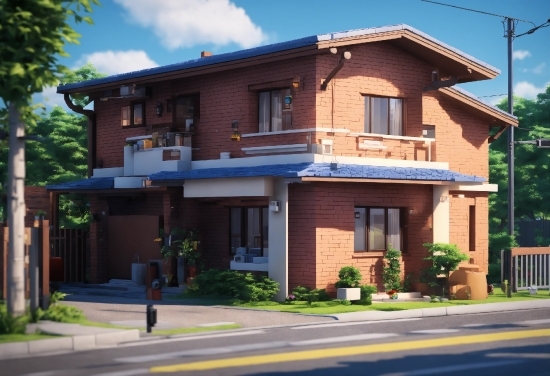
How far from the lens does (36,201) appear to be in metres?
35.1

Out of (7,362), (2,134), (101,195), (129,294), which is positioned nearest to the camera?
(7,362)

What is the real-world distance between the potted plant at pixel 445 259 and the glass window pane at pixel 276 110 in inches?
224

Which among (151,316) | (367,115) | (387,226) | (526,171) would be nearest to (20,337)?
(151,316)

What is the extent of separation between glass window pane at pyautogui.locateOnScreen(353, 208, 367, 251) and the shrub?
1.63 metres

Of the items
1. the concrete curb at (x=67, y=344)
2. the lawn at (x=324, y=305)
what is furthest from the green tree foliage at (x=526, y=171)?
the concrete curb at (x=67, y=344)

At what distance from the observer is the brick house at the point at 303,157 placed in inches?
1072

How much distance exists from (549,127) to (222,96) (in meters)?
28.2

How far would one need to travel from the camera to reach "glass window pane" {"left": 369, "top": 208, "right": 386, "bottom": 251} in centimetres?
2906

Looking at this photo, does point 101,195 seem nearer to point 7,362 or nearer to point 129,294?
point 129,294

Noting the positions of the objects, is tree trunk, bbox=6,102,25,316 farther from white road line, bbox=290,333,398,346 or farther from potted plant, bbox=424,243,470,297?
potted plant, bbox=424,243,470,297

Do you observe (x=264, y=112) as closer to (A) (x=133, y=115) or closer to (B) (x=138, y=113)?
(B) (x=138, y=113)

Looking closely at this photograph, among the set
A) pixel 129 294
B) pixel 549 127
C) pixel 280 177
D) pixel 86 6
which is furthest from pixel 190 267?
pixel 549 127

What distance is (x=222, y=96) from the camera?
101 feet

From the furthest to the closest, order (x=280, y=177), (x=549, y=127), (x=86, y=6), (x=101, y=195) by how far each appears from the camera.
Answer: (x=549, y=127), (x=101, y=195), (x=280, y=177), (x=86, y=6)
